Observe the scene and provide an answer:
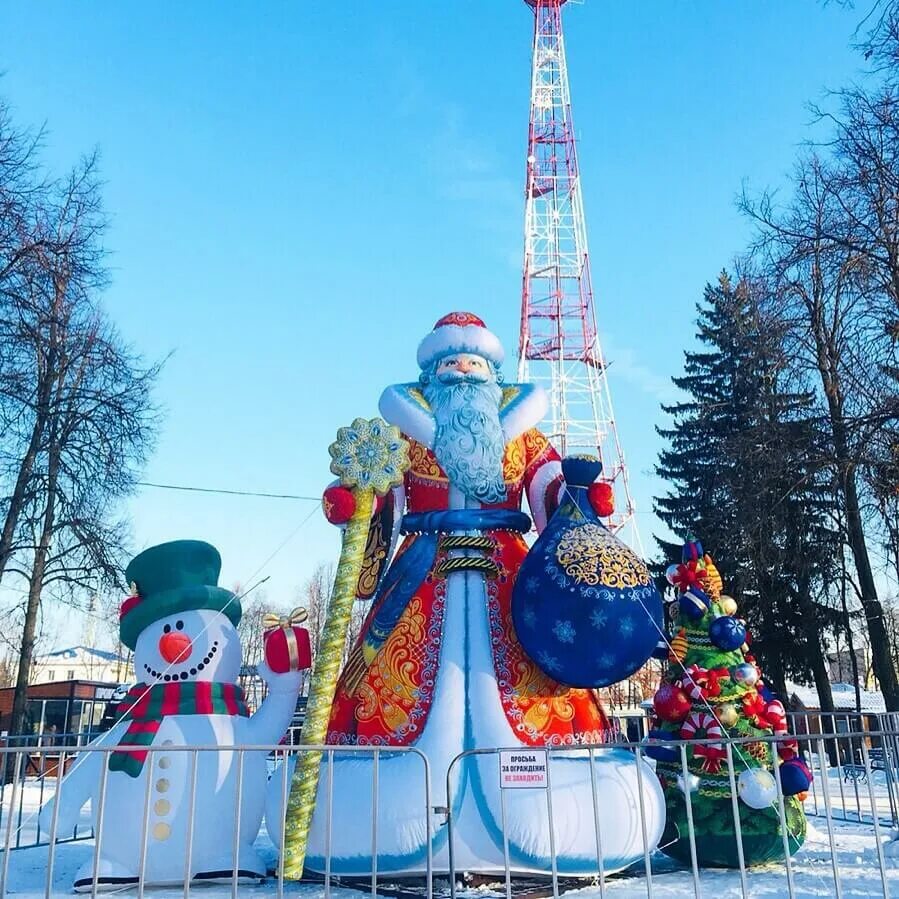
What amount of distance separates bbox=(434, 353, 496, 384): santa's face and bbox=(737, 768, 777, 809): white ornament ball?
125 inches

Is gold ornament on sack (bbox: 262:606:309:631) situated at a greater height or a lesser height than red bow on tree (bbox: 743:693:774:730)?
greater

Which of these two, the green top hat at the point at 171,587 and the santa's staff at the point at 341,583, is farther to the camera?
the green top hat at the point at 171,587

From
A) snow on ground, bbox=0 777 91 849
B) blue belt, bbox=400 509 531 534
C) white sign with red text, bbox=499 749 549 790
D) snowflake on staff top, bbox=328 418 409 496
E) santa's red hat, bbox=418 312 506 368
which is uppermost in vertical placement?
santa's red hat, bbox=418 312 506 368

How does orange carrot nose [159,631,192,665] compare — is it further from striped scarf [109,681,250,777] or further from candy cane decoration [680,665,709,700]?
candy cane decoration [680,665,709,700]

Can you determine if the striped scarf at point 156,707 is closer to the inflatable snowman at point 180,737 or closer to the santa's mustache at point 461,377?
the inflatable snowman at point 180,737

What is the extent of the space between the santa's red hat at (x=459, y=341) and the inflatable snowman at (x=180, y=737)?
7.14 ft

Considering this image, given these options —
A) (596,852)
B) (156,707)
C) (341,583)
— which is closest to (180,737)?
(156,707)

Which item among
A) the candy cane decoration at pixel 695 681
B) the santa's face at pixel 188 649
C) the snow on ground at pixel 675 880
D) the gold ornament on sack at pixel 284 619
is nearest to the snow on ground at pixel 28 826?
the snow on ground at pixel 675 880

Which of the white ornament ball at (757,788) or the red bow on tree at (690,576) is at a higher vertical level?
the red bow on tree at (690,576)

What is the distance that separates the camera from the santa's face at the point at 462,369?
21.2 ft

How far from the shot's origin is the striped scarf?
18.7ft

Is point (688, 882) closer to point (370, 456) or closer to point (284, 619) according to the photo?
point (284, 619)

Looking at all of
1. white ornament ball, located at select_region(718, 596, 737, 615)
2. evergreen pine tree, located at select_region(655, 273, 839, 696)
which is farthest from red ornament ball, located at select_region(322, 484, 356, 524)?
evergreen pine tree, located at select_region(655, 273, 839, 696)

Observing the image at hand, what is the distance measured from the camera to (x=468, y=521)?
238 inches
